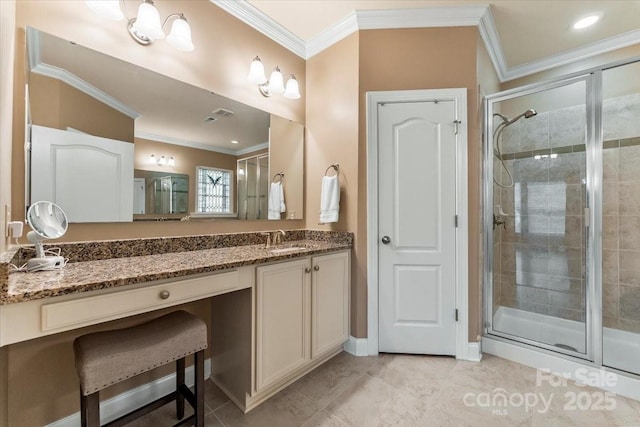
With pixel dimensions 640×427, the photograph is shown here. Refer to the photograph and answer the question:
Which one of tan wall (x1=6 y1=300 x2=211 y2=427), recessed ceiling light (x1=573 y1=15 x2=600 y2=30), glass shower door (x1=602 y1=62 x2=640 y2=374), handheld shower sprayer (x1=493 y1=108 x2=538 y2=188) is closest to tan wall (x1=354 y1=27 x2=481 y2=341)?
Answer: handheld shower sprayer (x1=493 y1=108 x2=538 y2=188)

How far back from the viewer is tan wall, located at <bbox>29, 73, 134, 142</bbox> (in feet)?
4.22

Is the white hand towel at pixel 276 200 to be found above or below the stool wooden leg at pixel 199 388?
above

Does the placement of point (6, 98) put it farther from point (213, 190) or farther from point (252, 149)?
point (252, 149)

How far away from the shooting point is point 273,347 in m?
1.58

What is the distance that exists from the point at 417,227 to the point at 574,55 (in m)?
2.43

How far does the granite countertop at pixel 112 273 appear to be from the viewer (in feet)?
2.92

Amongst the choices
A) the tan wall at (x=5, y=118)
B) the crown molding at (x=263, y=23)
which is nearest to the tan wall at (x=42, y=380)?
the tan wall at (x=5, y=118)

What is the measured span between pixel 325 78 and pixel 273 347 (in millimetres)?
→ 2189

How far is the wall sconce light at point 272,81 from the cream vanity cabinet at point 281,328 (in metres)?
1.40

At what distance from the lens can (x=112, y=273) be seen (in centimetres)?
112

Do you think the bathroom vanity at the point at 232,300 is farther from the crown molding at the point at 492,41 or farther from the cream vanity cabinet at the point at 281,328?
the crown molding at the point at 492,41

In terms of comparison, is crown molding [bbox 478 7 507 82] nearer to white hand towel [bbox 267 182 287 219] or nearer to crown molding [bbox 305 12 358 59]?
crown molding [bbox 305 12 358 59]

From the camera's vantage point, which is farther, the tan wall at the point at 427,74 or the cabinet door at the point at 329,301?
the tan wall at the point at 427,74

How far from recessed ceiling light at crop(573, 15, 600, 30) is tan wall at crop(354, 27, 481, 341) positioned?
93 cm
